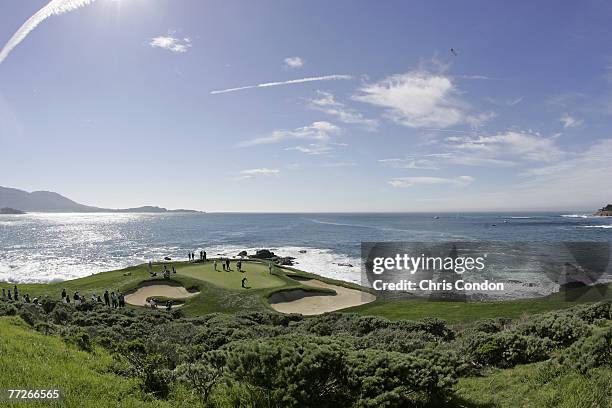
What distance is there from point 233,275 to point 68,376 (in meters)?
30.7

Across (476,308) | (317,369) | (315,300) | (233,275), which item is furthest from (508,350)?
(233,275)

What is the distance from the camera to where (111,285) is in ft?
115

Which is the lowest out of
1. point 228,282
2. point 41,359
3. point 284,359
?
point 228,282

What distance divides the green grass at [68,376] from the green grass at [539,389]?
20.8ft

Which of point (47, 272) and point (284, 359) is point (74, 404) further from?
point (47, 272)

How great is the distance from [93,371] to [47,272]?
66.8 metres

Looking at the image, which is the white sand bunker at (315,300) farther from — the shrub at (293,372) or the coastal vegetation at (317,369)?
the shrub at (293,372)

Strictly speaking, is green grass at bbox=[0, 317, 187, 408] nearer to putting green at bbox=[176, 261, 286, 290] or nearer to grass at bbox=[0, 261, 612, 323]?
grass at bbox=[0, 261, 612, 323]

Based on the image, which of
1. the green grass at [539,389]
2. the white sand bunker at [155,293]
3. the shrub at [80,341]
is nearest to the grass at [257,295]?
the white sand bunker at [155,293]

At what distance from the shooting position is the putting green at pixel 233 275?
114 ft

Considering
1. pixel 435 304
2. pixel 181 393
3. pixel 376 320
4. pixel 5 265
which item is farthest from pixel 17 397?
pixel 5 265

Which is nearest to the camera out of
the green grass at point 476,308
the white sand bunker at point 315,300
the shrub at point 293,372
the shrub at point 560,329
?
the shrub at point 293,372

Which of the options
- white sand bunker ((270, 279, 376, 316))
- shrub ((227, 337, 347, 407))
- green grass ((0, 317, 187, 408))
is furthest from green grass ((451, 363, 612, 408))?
white sand bunker ((270, 279, 376, 316))

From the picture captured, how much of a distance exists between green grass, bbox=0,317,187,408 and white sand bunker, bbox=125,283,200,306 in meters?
22.6
